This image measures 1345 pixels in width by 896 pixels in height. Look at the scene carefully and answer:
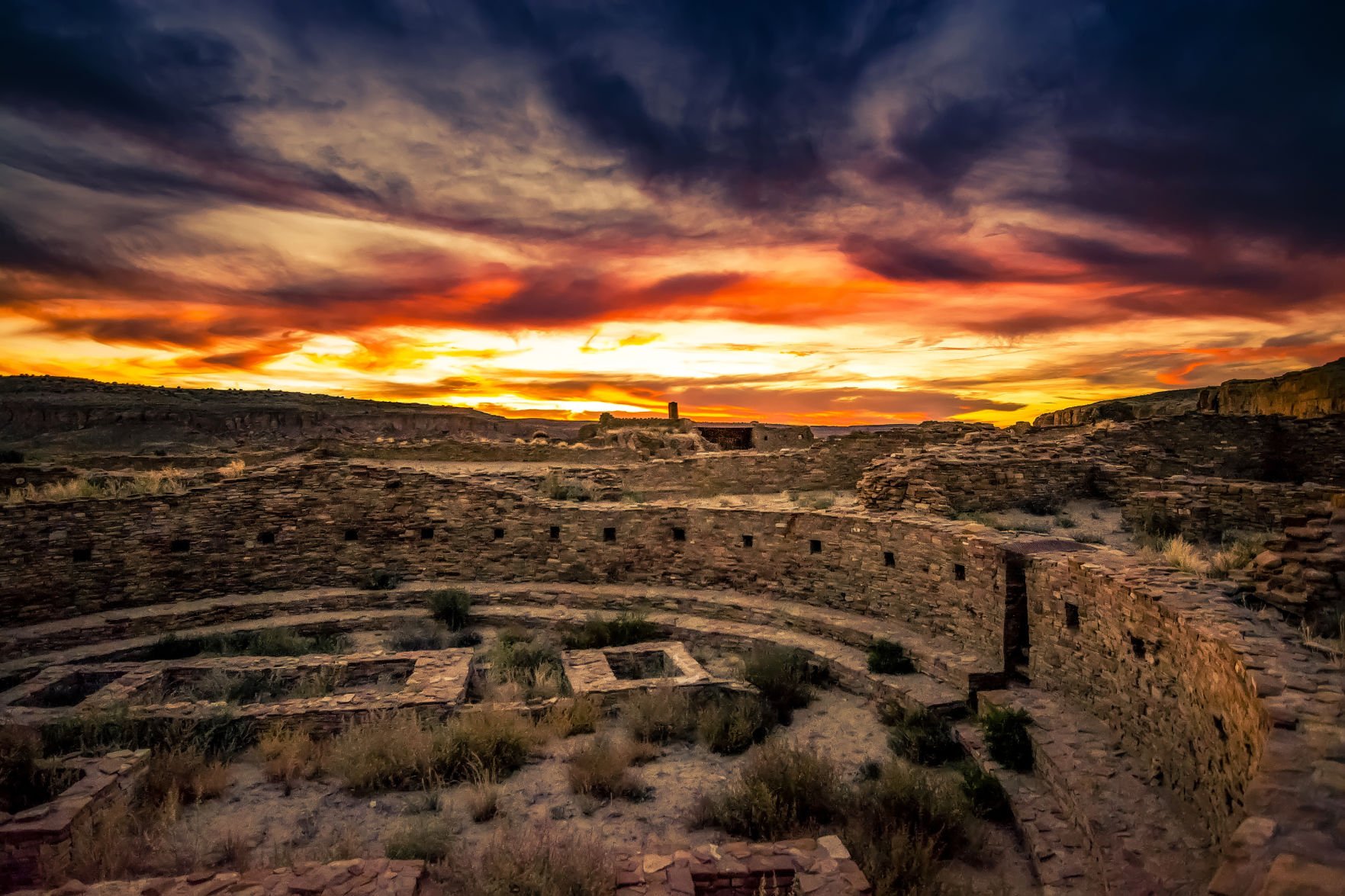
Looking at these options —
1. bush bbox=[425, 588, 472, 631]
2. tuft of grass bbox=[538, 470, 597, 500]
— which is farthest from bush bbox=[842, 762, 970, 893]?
tuft of grass bbox=[538, 470, 597, 500]

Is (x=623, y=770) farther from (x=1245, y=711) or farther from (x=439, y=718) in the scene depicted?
(x=1245, y=711)

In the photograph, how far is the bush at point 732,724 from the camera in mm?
7277

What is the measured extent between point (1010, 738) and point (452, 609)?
28.7ft

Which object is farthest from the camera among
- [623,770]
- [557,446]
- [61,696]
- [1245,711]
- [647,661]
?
[557,446]

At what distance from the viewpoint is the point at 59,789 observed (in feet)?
19.5

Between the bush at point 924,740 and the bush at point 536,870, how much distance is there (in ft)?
12.2

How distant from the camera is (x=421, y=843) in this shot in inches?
203

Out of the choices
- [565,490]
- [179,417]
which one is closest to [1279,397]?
[565,490]

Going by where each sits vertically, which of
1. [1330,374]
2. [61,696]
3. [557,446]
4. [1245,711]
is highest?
[1330,374]

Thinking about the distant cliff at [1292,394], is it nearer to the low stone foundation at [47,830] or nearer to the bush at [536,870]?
the bush at [536,870]

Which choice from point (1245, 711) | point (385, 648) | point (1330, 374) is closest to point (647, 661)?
point (385, 648)

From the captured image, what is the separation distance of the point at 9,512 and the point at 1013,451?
17.3 meters

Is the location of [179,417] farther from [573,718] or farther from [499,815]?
[499,815]

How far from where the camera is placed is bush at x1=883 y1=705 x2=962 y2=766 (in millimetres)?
6957
